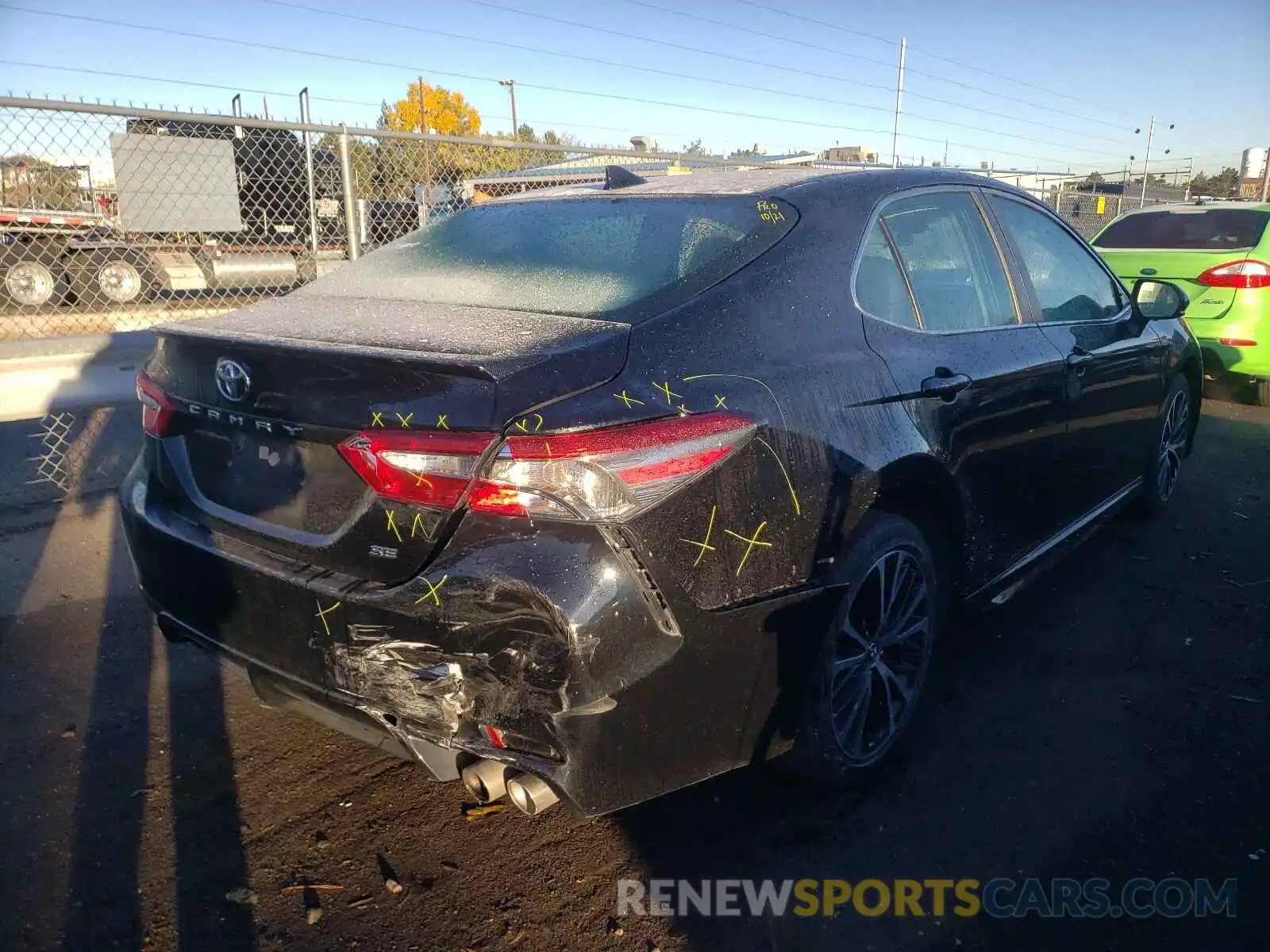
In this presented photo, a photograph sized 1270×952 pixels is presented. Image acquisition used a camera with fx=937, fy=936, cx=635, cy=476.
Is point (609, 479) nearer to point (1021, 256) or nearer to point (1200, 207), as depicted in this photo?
point (1021, 256)

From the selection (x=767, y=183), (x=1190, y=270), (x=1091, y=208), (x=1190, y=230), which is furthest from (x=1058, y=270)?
(x=1091, y=208)

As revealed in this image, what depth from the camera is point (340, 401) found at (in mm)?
2094

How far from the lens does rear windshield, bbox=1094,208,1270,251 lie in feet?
25.6

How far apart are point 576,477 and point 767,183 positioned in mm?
1418

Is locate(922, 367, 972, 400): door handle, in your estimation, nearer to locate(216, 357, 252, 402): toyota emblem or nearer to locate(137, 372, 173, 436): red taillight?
locate(216, 357, 252, 402): toyota emblem

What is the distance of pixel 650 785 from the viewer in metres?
2.09

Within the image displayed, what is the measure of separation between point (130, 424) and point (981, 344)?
185 inches

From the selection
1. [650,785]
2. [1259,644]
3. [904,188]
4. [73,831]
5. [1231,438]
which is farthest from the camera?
[1231,438]

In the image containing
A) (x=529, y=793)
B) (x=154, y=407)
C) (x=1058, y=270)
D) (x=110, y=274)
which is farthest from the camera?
(x=110, y=274)

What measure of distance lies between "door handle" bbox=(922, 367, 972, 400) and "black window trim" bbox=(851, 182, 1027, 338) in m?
0.15

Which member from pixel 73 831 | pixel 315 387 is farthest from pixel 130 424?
pixel 315 387

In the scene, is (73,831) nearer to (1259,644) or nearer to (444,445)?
(444,445)

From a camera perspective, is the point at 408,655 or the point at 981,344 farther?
the point at 981,344

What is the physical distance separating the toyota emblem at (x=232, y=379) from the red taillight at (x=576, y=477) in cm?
77
